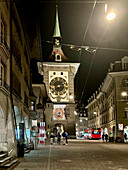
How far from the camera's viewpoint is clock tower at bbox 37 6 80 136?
74381mm

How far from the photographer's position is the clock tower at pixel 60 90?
74381 millimetres

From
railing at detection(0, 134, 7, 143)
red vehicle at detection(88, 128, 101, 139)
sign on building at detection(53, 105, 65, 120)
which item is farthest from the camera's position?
sign on building at detection(53, 105, 65, 120)

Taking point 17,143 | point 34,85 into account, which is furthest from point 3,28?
point 34,85

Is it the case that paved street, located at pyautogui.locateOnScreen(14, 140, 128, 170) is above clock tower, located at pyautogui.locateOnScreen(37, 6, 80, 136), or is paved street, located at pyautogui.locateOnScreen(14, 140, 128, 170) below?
below

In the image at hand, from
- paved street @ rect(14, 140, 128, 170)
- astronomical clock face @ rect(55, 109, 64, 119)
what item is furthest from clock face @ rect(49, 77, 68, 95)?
paved street @ rect(14, 140, 128, 170)

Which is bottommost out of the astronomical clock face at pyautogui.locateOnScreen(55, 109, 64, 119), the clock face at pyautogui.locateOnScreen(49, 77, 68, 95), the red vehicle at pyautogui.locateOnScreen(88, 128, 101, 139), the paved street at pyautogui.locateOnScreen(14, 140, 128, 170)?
the red vehicle at pyautogui.locateOnScreen(88, 128, 101, 139)

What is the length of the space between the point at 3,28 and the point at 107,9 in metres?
8.54

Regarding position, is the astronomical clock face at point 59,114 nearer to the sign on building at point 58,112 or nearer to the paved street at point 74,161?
the sign on building at point 58,112

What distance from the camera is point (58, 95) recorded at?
75.4m

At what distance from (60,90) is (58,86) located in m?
1.08

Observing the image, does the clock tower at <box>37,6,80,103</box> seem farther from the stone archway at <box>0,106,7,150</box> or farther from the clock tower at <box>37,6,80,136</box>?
the stone archway at <box>0,106,7,150</box>

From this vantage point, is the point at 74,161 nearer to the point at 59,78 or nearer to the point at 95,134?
the point at 95,134

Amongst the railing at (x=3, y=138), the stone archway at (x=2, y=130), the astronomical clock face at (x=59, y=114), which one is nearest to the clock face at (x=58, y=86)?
the astronomical clock face at (x=59, y=114)

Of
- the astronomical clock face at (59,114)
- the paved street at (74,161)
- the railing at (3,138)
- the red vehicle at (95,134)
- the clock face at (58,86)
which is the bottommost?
the red vehicle at (95,134)
